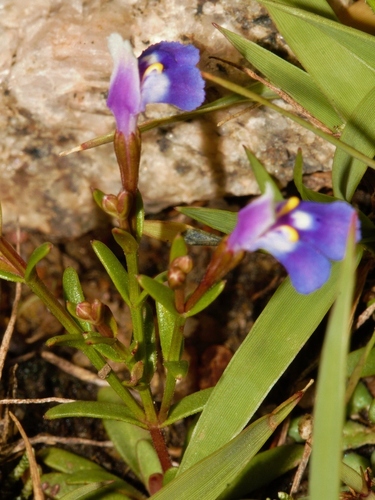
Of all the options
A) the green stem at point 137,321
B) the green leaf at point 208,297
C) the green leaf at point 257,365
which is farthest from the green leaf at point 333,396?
the green stem at point 137,321

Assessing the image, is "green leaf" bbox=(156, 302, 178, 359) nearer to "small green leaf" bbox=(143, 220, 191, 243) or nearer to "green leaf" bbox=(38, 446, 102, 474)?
"small green leaf" bbox=(143, 220, 191, 243)

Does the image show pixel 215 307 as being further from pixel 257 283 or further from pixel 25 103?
pixel 25 103

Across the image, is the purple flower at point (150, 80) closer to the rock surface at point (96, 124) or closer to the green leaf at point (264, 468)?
the rock surface at point (96, 124)

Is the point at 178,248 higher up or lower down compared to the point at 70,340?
higher up

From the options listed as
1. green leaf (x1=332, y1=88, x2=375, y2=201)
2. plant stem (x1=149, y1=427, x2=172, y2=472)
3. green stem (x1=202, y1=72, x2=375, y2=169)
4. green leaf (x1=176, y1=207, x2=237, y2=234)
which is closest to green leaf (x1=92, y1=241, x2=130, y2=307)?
green leaf (x1=176, y1=207, x2=237, y2=234)

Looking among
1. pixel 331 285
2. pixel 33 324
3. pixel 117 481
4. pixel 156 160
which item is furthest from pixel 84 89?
pixel 117 481

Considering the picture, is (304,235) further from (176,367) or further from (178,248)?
(176,367)

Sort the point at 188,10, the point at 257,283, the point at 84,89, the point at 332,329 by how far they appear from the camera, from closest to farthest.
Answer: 1. the point at 332,329
2. the point at 188,10
3. the point at 84,89
4. the point at 257,283

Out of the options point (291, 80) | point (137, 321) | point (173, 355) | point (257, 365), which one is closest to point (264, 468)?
point (257, 365)
